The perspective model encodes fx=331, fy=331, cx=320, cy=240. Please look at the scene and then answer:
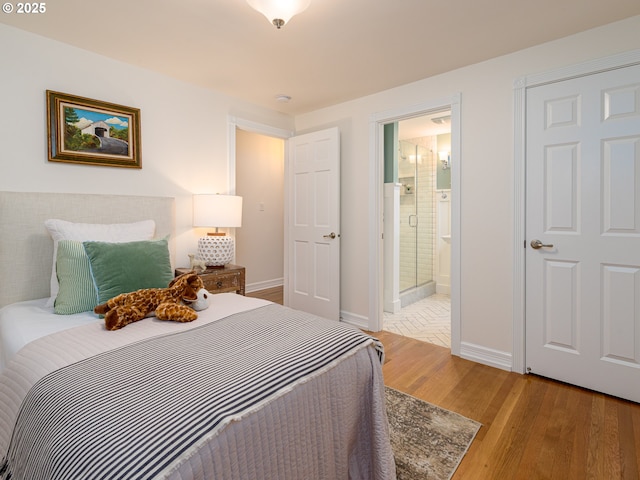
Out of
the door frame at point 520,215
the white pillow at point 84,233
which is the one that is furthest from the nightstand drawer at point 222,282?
the door frame at point 520,215

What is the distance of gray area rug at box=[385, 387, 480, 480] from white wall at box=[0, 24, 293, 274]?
2236 millimetres

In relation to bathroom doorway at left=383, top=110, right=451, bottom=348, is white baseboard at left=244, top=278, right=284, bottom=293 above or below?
below

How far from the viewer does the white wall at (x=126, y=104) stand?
2.15 metres

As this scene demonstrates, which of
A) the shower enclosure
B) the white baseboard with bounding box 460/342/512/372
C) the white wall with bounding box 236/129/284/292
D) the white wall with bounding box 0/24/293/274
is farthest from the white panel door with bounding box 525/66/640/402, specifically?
the white wall with bounding box 236/129/284/292

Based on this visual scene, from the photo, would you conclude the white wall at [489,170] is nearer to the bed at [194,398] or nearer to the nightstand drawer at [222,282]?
the bed at [194,398]

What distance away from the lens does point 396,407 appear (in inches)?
80.4

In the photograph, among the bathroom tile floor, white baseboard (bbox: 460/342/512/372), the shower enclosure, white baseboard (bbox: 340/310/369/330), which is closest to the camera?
white baseboard (bbox: 460/342/512/372)

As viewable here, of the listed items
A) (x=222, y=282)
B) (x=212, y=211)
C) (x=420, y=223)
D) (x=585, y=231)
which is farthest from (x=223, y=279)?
(x=420, y=223)

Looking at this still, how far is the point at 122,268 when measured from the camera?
1.84 metres

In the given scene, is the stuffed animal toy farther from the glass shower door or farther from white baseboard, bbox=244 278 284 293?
the glass shower door

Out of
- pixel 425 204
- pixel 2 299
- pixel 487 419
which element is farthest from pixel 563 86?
pixel 2 299

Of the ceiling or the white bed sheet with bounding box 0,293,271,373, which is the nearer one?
the white bed sheet with bounding box 0,293,271,373

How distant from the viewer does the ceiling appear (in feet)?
6.31

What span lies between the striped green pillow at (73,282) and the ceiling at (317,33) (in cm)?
142
